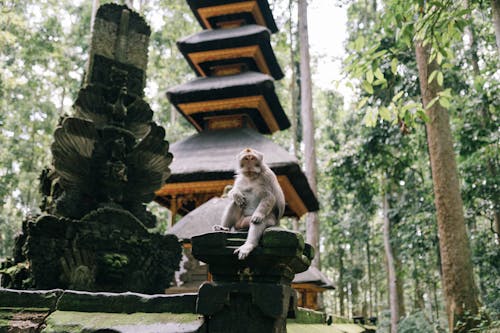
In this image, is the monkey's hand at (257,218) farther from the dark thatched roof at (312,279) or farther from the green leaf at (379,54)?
the dark thatched roof at (312,279)

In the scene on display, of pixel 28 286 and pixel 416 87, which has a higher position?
pixel 416 87

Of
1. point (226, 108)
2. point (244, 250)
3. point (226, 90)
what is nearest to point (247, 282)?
point (244, 250)

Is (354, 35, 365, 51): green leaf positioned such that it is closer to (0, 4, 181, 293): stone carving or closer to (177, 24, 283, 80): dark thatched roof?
(0, 4, 181, 293): stone carving

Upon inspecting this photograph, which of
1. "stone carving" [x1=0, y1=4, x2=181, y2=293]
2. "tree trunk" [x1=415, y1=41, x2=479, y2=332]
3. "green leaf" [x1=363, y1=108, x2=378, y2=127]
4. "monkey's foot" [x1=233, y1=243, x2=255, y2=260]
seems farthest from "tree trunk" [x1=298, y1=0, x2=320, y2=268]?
"monkey's foot" [x1=233, y1=243, x2=255, y2=260]

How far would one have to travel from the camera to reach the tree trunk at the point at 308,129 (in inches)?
523

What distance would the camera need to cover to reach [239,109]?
11711 millimetres

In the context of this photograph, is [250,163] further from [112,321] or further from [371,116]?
[371,116]

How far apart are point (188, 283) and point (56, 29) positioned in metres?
15.5

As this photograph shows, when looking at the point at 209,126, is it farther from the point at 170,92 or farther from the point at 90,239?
the point at 90,239

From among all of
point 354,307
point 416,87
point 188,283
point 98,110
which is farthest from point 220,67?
point 354,307

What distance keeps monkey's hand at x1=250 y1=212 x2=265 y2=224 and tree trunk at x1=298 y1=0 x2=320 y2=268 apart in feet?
32.2

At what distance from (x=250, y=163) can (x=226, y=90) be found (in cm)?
828

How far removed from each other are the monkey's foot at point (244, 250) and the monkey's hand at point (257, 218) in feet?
0.66

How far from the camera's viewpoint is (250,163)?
10.3 feet
